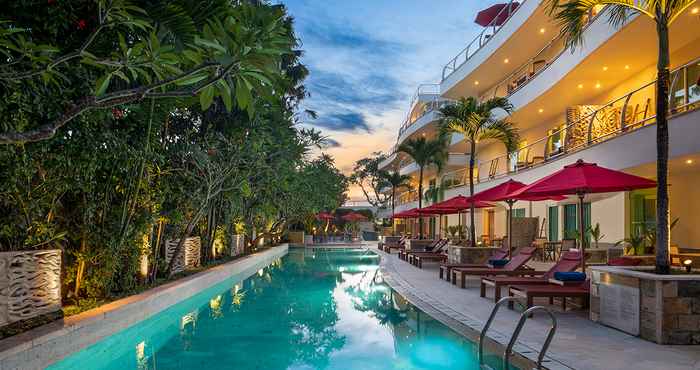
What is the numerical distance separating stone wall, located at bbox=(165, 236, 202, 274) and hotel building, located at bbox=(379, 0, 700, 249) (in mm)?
9728

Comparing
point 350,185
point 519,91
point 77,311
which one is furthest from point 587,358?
point 350,185

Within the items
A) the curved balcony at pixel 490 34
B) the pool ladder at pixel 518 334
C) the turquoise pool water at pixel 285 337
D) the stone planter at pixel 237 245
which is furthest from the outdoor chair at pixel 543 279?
the stone planter at pixel 237 245

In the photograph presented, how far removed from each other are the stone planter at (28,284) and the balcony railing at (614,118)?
10.5 metres

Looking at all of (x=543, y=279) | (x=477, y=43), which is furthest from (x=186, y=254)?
(x=477, y=43)

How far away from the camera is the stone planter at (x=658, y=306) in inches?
230

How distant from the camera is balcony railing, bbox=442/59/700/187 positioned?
9000 millimetres

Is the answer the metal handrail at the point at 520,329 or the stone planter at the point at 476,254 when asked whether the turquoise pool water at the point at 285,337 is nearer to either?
the metal handrail at the point at 520,329

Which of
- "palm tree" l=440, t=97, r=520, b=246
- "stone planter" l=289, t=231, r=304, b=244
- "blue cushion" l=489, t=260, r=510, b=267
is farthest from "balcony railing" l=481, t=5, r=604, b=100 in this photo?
"stone planter" l=289, t=231, r=304, b=244

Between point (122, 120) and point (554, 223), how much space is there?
16.2 m

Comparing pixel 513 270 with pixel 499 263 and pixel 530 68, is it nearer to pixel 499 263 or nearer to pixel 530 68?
pixel 499 263

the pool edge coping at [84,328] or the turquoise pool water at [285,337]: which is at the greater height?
the pool edge coping at [84,328]

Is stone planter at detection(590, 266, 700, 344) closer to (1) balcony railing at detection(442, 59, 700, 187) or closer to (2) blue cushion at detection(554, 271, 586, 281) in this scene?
(2) blue cushion at detection(554, 271, 586, 281)

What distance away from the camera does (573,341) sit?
603 cm

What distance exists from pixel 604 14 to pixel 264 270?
43.4ft
